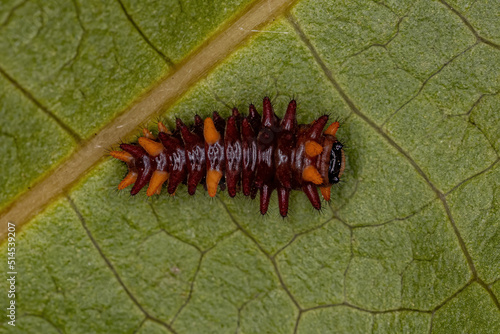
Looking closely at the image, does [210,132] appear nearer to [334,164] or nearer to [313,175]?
[313,175]

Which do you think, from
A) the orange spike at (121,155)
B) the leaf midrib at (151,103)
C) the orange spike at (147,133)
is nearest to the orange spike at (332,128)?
the leaf midrib at (151,103)

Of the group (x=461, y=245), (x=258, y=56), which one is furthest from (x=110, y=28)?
(x=461, y=245)

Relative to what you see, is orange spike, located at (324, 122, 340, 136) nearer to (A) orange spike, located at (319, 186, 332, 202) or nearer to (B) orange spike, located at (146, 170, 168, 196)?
(A) orange spike, located at (319, 186, 332, 202)

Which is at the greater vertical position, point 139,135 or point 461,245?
point 461,245

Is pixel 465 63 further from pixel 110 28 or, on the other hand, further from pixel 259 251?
pixel 110 28

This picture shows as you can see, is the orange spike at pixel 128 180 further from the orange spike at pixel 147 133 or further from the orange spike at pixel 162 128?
the orange spike at pixel 162 128

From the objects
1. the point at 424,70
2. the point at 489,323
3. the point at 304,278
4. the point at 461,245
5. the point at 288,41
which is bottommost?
the point at 304,278
